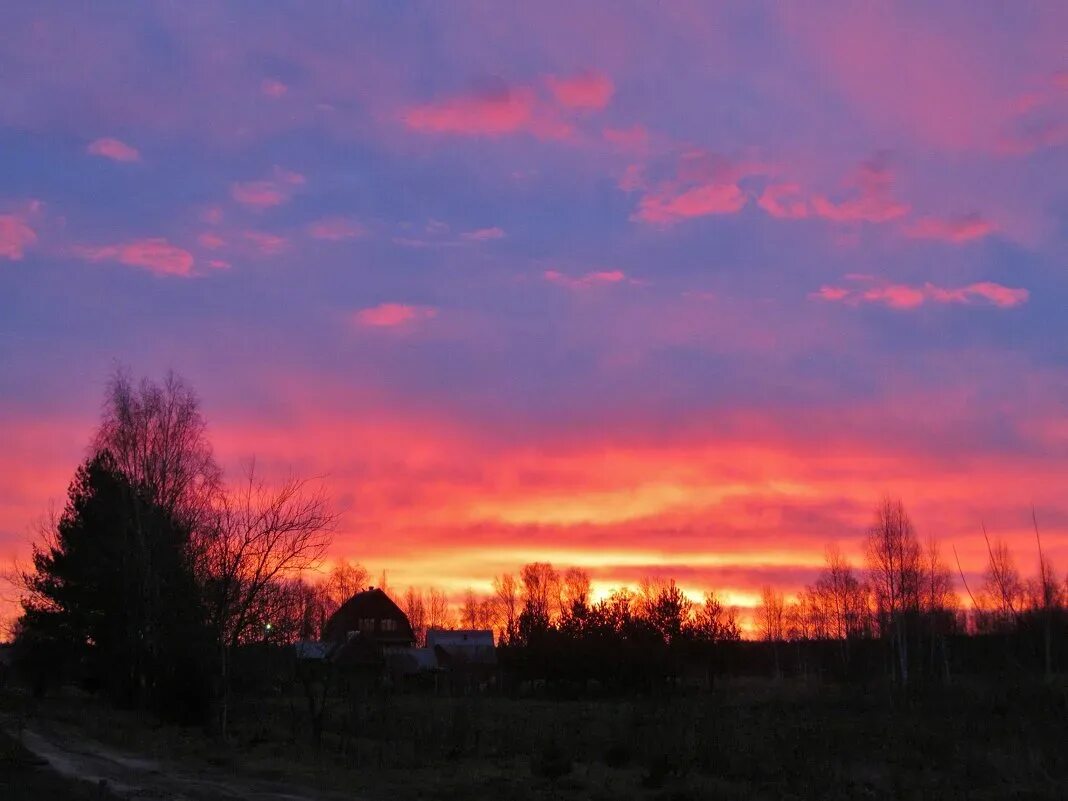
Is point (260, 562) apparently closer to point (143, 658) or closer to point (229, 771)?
point (229, 771)

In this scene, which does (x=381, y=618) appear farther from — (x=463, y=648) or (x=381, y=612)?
(x=463, y=648)

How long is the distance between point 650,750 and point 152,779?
11.0 m

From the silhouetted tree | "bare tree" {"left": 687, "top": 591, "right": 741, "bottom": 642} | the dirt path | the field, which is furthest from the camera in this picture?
"bare tree" {"left": 687, "top": 591, "right": 741, "bottom": 642}

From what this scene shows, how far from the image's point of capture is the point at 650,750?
23844 millimetres

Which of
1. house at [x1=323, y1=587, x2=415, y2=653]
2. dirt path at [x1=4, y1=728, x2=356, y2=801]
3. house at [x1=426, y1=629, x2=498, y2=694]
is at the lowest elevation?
dirt path at [x1=4, y1=728, x2=356, y2=801]

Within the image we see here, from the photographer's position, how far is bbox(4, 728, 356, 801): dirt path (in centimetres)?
1688

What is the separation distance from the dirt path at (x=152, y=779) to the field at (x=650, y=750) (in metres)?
0.52

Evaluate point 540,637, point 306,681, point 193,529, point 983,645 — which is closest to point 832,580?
point 983,645

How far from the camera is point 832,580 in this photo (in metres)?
93.4

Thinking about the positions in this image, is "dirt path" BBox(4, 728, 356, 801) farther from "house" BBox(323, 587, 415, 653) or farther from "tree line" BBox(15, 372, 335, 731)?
"house" BBox(323, 587, 415, 653)

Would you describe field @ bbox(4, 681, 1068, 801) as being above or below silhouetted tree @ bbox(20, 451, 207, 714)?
below

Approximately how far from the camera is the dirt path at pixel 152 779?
16.9 m

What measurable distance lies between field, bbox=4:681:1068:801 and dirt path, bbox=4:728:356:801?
1.71 ft

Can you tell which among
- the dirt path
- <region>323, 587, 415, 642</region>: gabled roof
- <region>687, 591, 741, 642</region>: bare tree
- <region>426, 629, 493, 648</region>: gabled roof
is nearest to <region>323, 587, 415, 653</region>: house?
<region>323, 587, 415, 642</region>: gabled roof
